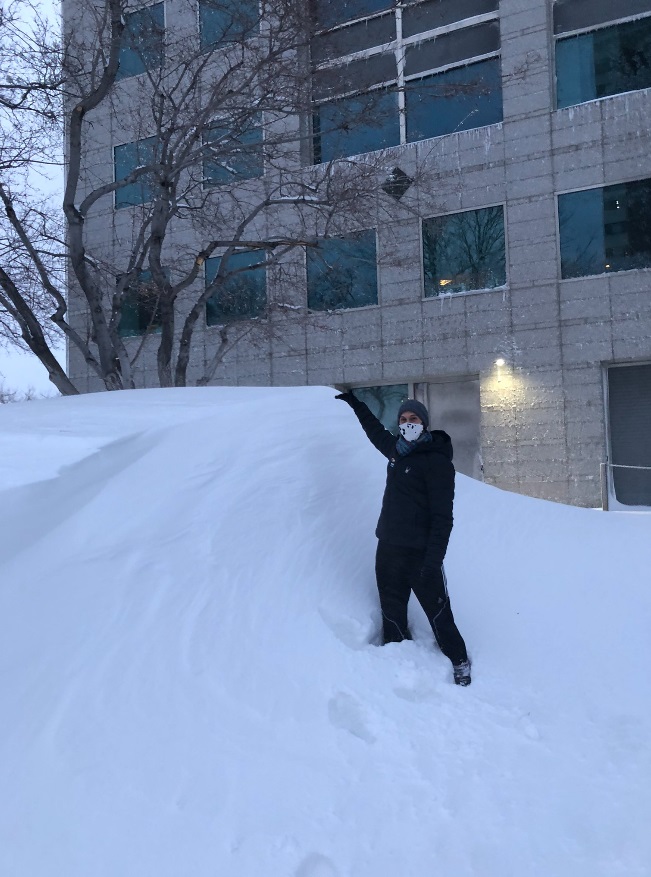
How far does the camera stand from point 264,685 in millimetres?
3539

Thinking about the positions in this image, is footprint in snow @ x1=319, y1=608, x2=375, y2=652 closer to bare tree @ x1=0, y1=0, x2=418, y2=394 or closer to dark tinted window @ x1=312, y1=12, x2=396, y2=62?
bare tree @ x1=0, y1=0, x2=418, y2=394

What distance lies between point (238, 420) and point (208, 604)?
1700 mm

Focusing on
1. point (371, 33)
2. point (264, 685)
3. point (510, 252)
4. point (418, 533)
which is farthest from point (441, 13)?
point (264, 685)

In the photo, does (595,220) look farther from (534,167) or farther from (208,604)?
(208,604)

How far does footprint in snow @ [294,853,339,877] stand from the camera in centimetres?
268

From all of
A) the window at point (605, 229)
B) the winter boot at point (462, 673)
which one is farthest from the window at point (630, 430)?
the winter boot at point (462, 673)

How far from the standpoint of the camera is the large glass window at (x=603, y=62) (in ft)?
44.1

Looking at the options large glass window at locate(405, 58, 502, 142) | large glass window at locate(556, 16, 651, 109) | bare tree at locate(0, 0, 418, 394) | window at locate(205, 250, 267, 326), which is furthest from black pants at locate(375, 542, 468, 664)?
large glass window at locate(556, 16, 651, 109)

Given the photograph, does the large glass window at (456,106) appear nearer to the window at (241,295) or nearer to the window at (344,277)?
the window at (344,277)

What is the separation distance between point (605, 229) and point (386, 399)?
16.6ft

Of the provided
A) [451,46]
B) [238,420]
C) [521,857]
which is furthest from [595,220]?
[521,857]

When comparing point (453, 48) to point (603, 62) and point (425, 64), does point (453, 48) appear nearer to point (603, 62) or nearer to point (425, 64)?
point (425, 64)

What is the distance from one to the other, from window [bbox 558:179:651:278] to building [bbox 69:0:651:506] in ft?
0.08

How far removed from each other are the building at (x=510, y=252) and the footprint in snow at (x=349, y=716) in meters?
9.85
